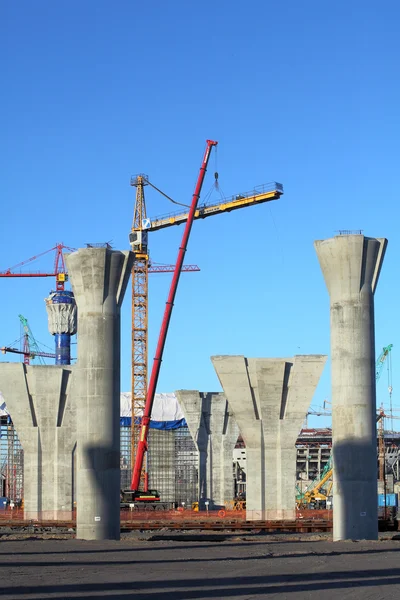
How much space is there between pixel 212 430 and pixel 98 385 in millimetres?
23347

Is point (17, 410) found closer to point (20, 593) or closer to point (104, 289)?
point (104, 289)

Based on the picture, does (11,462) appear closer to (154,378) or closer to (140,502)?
(154,378)

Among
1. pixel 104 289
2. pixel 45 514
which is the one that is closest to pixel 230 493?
pixel 45 514

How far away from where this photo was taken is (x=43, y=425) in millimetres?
53438

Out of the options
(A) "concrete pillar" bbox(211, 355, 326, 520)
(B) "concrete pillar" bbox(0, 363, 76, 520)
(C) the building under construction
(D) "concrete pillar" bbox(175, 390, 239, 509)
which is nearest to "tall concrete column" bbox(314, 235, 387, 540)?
(A) "concrete pillar" bbox(211, 355, 326, 520)

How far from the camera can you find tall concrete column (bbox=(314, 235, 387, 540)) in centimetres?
3600

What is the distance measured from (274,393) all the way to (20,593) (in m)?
30.1

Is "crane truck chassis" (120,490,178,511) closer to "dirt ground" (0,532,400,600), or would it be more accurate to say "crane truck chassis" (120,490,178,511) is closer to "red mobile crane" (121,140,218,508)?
"red mobile crane" (121,140,218,508)

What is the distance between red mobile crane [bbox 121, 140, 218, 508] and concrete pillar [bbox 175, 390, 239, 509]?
145 inches

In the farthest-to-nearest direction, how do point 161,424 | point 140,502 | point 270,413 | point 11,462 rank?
point 11,462, point 161,424, point 140,502, point 270,413

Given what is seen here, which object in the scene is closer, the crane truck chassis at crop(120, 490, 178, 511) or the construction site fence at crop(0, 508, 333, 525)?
the construction site fence at crop(0, 508, 333, 525)

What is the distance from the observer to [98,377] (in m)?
37.8

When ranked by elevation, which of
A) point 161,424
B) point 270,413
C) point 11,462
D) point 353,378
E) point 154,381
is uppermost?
point 154,381

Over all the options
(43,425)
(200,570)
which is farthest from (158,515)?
(200,570)
